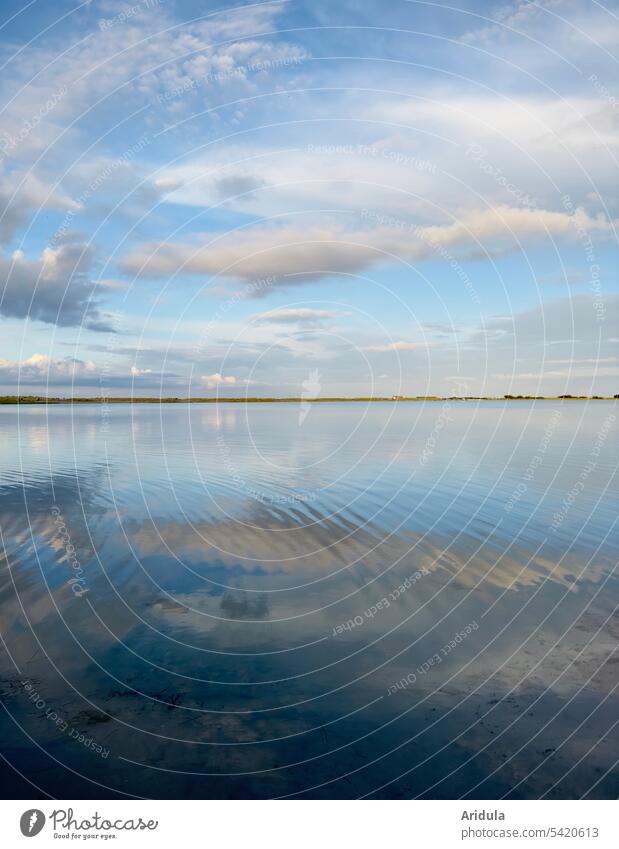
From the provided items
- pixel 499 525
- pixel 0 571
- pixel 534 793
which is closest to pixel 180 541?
pixel 0 571

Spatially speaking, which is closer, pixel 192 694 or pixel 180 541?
pixel 192 694

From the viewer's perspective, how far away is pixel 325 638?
12797mm

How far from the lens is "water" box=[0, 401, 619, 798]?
8.42 m

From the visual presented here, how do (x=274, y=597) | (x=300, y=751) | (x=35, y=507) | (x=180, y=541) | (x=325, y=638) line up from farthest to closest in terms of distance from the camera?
(x=35, y=507) → (x=180, y=541) → (x=274, y=597) → (x=325, y=638) → (x=300, y=751)

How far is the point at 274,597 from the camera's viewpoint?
15281mm

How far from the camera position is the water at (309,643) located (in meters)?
8.42

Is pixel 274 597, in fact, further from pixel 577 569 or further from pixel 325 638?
pixel 577 569

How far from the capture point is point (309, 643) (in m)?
12.5

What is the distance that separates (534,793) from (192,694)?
5.81m
